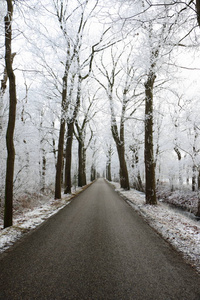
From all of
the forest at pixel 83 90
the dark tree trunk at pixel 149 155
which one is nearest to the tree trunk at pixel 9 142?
the forest at pixel 83 90

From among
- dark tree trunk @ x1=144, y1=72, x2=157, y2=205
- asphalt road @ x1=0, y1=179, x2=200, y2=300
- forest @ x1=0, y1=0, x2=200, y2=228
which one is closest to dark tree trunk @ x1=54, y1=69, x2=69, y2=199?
forest @ x1=0, y1=0, x2=200, y2=228

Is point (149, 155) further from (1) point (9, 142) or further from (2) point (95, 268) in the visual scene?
(2) point (95, 268)

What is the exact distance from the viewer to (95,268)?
288 cm

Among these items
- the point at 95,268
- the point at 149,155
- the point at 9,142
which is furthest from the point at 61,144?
the point at 95,268

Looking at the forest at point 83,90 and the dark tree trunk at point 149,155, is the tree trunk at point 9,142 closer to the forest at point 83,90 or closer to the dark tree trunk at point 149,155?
the forest at point 83,90

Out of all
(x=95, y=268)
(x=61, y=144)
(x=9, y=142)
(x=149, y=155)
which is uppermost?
(x=61, y=144)

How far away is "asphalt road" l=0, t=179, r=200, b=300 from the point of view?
2297mm

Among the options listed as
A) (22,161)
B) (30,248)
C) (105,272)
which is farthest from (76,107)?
(105,272)

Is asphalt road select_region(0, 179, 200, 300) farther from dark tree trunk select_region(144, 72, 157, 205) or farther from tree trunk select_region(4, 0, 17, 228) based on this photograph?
dark tree trunk select_region(144, 72, 157, 205)

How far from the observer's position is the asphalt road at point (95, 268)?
7.54 ft

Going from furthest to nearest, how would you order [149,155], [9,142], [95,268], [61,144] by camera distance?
[61,144]
[149,155]
[9,142]
[95,268]

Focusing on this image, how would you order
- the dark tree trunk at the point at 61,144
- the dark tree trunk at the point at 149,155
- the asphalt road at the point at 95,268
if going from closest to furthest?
the asphalt road at the point at 95,268, the dark tree trunk at the point at 149,155, the dark tree trunk at the point at 61,144

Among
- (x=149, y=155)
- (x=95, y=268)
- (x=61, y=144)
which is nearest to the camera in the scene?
(x=95, y=268)

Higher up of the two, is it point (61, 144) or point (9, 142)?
point (61, 144)
